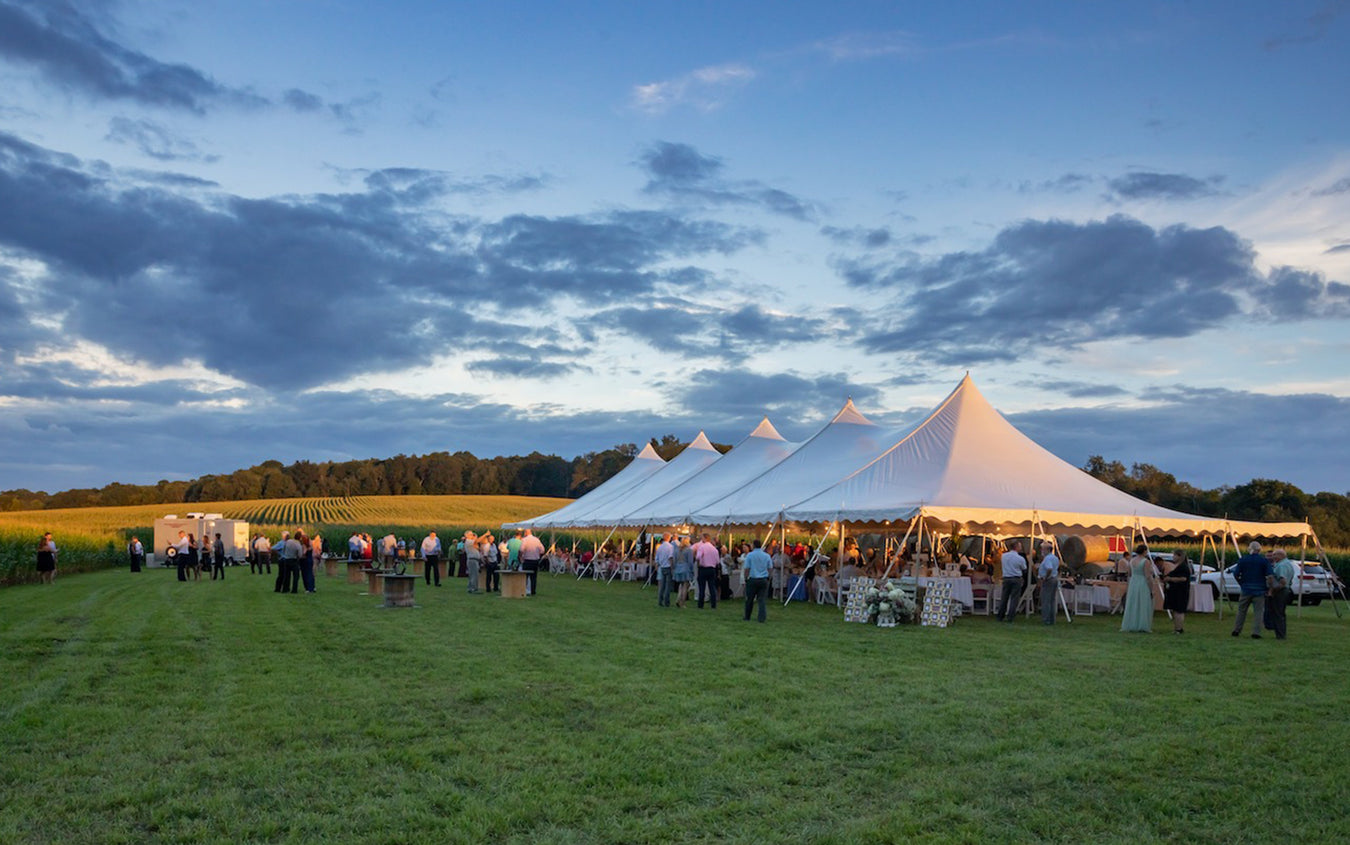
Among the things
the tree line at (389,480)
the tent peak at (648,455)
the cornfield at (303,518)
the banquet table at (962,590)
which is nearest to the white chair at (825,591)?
the banquet table at (962,590)

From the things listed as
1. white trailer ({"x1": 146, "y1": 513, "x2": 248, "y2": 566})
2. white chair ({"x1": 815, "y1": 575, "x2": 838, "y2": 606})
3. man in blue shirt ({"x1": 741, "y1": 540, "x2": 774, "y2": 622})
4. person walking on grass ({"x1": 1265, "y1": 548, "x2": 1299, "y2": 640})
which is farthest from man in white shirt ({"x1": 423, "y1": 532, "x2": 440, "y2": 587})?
white trailer ({"x1": 146, "y1": 513, "x2": 248, "y2": 566})

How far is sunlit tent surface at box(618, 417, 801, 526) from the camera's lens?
2492 centimetres

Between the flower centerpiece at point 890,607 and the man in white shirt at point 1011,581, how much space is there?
1.70m

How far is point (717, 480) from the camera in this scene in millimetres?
27000

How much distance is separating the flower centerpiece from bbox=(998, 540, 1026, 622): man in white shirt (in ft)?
5.57

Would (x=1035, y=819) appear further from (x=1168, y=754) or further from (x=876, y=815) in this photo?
(x=1168, y=754)

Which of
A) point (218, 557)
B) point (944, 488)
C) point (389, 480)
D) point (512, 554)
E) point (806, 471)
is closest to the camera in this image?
point (944, 488)

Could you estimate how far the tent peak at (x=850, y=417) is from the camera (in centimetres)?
2367

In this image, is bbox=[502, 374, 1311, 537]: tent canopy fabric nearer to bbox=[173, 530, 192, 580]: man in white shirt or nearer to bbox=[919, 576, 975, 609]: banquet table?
bbox=[919, 576, 975, 609]: banquet table

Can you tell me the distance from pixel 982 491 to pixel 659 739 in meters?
11.8

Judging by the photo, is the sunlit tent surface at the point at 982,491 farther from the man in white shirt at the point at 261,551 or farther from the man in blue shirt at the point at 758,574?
the man in white shirt at the point at 261,551

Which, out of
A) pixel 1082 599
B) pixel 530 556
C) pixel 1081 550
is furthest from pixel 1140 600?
pixel 530 556

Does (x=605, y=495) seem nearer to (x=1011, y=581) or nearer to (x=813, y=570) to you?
(x=813, y=570)

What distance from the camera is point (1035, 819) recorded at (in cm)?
494
